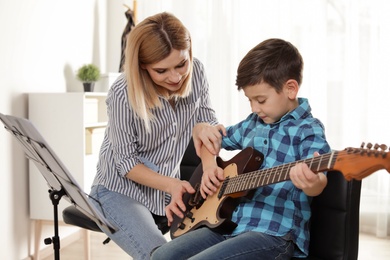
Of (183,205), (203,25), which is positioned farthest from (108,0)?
(183,205)

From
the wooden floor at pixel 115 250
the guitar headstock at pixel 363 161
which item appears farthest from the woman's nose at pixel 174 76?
the wooden floor at pixel 115 250

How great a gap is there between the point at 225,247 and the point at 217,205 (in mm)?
197

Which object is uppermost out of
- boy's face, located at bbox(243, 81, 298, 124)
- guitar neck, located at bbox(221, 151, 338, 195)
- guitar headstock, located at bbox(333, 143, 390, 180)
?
boy's face, located at bbox(243, 81, 298, 124)

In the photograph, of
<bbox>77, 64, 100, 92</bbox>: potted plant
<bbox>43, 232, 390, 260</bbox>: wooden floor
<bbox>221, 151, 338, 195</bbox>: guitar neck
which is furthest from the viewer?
<bbox>77, 64, 100, 92</bbox>: potted plant

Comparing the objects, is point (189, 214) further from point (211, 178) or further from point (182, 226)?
point (211, 178)

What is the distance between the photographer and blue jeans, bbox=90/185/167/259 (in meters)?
1.78

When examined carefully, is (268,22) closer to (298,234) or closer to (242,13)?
(242,13)

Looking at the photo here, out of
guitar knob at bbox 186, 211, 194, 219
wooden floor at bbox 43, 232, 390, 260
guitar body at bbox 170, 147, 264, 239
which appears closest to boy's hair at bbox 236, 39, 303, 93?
guitar body at bbox 170, 147, 264, 239

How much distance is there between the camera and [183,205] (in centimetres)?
177

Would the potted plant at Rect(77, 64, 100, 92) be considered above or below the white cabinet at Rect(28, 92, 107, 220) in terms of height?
above

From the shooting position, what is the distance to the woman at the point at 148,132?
1844mm

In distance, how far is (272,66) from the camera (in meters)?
1.58

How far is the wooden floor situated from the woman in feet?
4.49

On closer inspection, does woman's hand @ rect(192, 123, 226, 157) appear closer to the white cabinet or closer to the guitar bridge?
the guitar bridge
